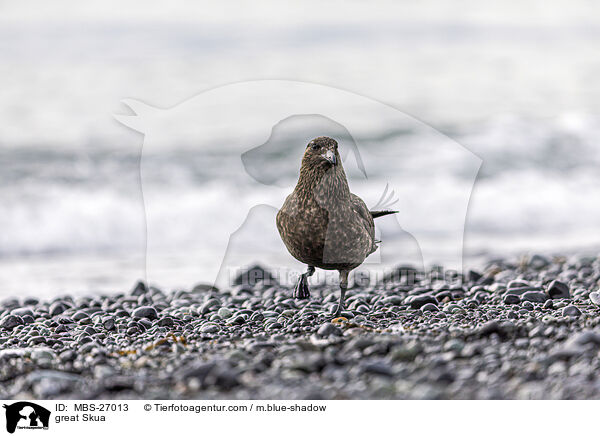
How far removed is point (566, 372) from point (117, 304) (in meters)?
5.07

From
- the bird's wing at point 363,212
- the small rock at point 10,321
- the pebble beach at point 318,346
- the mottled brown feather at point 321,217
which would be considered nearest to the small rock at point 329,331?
the pebble beach at point 318,346

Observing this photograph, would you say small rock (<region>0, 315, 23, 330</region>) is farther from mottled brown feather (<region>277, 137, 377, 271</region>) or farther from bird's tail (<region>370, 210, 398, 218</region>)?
bird's tail (<region>370, 210, 398, 218</region>)

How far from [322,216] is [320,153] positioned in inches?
22.0

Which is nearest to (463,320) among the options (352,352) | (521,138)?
(352,352)

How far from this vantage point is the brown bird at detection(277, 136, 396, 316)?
5.58 metres

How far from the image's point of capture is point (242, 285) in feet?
Answer: 27.7

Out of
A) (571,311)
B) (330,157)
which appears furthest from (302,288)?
(571,311)

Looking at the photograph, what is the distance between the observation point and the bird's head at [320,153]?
559cm

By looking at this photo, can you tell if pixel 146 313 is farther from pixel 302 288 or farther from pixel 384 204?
pixel 384 204

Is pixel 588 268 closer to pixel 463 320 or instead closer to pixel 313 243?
pixel 463 320

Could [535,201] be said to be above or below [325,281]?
above

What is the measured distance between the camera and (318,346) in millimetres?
4668
